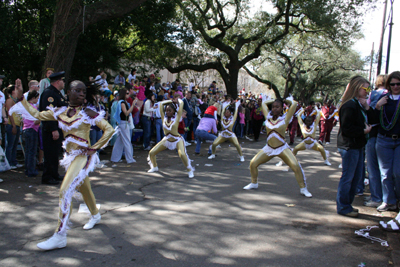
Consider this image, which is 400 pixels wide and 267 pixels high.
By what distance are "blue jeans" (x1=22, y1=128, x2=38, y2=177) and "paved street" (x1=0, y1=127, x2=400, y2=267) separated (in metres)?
0.24

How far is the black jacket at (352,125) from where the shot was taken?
15.7 ft

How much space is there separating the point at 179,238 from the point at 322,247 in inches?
71.1

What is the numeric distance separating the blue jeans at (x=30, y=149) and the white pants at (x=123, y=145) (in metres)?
2.37

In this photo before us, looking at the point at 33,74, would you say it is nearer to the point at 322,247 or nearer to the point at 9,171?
the point at 9,171

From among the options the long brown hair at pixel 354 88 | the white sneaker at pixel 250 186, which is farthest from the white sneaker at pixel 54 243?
the long brown hair at pixel 354 88

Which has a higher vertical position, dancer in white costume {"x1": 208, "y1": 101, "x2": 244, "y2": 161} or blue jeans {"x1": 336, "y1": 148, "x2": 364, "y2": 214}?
dancer in white costume {"x1": 208, "y1": 101, "x2": 244, "y2": 161}

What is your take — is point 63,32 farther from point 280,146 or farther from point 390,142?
point 390,142

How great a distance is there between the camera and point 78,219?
4.58m

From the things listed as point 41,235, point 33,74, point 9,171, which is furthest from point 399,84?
point 33,74

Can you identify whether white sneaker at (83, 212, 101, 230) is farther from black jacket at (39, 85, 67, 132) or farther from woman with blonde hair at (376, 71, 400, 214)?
woman with blonde hair at (376, 71, 400, 214)

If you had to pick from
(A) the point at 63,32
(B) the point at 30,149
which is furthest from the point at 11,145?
(A) the point at 63,32

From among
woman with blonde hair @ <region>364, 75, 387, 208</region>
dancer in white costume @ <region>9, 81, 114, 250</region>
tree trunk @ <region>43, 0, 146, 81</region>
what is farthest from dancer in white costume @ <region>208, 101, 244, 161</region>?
dancer in white costume @ <region>9, 81, 114, 250</region>

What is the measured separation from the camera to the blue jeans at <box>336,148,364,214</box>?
4871mm

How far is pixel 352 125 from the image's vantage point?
4.79 meters
